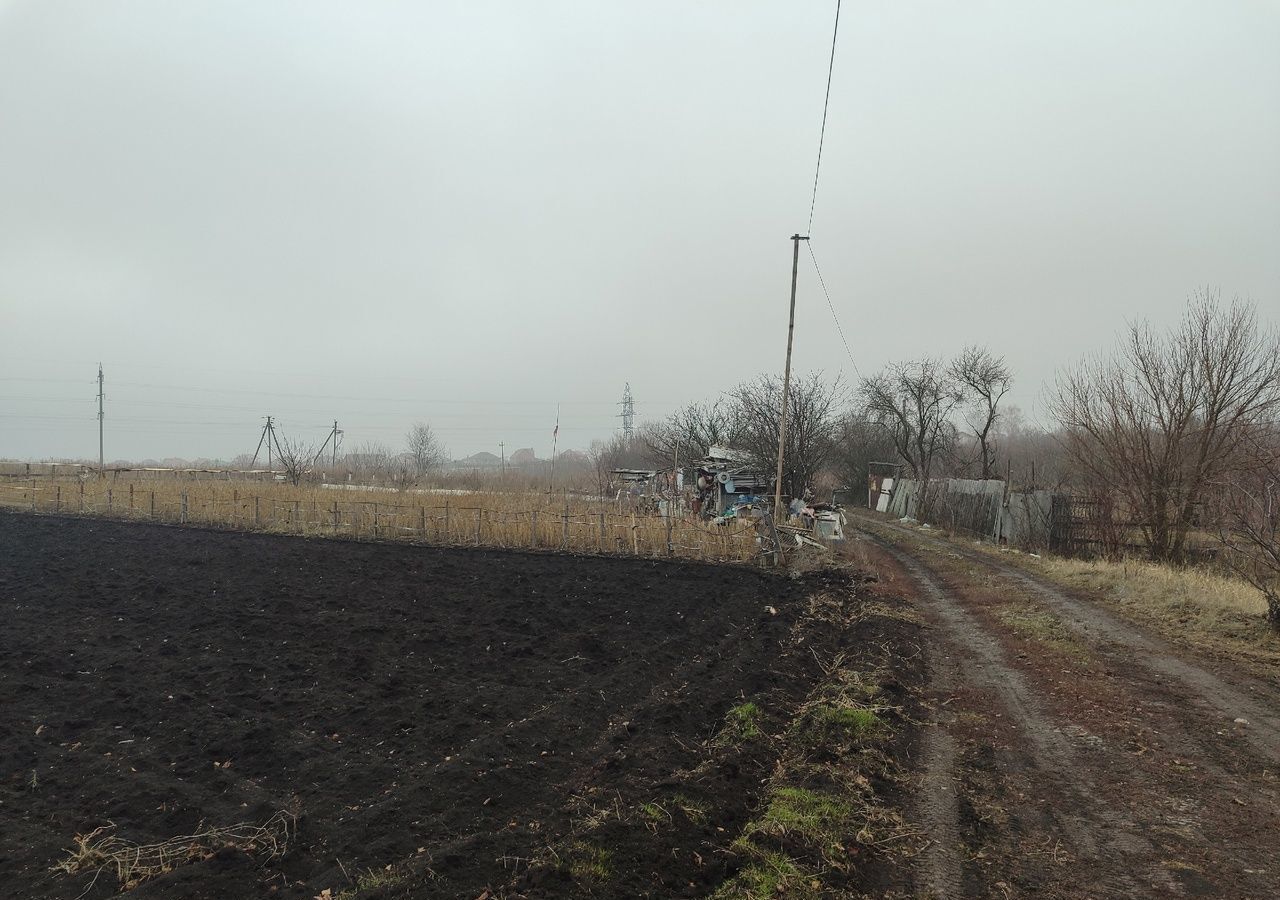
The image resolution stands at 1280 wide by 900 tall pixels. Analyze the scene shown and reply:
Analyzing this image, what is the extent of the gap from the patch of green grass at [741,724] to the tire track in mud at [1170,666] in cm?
320

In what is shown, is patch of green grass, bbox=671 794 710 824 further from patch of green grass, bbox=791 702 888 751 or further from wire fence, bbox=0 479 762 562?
wire fence, bbox=0 479 762 562

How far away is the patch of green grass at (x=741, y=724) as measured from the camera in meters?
5.29

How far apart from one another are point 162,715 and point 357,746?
1.89 meters

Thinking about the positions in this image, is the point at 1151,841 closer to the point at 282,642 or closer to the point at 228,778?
the point at 228,778

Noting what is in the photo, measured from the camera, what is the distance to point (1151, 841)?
3715 millimetres

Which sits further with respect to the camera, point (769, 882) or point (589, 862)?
point (589, 862)

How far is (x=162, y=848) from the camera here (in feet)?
12.8

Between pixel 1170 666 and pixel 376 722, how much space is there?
23.3ft

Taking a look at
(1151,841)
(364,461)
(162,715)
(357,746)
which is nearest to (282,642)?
(162,715)

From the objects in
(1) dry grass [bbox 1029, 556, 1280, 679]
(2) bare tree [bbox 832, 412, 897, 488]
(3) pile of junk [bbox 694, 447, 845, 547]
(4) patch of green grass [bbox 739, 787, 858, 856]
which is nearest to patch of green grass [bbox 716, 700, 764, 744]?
(4) patch of green grass [bbox 739, 787, 858, 856]

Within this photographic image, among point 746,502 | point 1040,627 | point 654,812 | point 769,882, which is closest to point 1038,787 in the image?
point 769,882

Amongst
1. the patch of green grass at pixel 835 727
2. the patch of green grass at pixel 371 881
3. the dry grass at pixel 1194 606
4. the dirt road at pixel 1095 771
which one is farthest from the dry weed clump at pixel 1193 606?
the patch of green grass at pixel 371 881

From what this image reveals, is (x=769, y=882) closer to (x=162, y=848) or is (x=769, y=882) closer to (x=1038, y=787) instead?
(x=1038, y=787)

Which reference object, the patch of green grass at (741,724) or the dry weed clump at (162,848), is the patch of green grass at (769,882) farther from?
the dry weed clump at (162,848)
